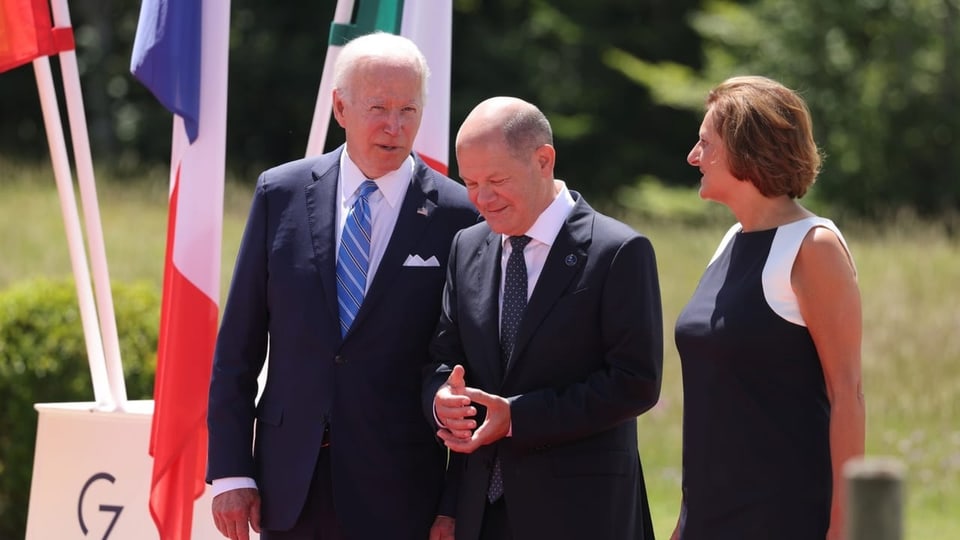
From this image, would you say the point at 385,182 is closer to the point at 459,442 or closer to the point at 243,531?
the point at 459,442

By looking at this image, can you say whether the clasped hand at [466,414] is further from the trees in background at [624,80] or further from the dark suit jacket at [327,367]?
the trees in background at [624,80]

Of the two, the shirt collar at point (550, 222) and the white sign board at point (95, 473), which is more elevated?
the shirt collar at point (550, 222)

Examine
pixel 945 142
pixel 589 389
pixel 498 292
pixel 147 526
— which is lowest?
pixel 147 526

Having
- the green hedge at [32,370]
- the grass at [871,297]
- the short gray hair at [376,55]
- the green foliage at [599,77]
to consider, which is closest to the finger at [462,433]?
the short gray hair at [376,55]

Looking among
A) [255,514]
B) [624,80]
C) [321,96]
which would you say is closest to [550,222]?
[255,514]

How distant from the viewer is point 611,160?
28766 mm

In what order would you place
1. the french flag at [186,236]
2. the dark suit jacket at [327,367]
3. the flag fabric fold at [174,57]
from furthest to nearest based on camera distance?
the flag fabric fold at [174,57]
the french flag at [186,236]
the dark suit jacket at [327,367]

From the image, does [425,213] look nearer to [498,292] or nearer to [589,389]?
[498,292]

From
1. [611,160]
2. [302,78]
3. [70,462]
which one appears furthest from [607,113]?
[70,462]

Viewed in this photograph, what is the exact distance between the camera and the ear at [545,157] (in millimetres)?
3613

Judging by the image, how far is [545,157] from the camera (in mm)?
3625

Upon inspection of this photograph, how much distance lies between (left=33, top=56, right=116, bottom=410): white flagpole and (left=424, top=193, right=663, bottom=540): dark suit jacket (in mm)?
2137

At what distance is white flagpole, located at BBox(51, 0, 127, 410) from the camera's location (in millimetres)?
5320

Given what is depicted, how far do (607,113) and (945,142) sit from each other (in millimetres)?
7726
